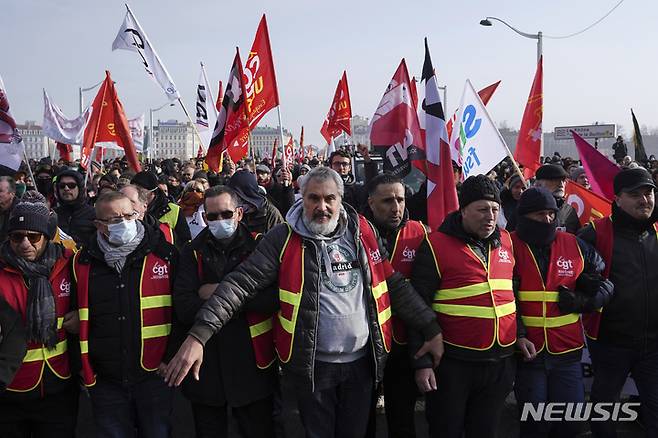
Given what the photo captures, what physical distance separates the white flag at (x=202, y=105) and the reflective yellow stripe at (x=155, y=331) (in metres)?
7.17

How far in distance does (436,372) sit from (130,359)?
1.71 meters

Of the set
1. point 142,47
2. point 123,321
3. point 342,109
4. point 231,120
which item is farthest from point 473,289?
point 342,109

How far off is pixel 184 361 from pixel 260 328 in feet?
1.80

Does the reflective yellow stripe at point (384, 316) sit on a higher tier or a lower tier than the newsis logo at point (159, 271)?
lower

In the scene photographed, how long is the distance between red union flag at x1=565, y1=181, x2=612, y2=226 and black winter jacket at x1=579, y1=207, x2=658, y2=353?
1.03 metres

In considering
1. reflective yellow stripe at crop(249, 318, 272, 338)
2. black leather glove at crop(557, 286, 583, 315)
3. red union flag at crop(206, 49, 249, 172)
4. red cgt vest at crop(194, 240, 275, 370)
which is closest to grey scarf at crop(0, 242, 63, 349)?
red cgt vest at crop(194, 240, 275, 370)

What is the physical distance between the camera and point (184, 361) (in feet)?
8.41

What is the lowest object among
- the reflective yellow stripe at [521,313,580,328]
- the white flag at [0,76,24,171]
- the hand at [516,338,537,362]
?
the hand at [516,338,537,362]

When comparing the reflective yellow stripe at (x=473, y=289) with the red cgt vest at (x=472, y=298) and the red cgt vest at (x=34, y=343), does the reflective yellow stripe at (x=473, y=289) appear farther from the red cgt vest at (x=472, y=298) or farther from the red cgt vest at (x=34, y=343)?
the red cgt vest at (x=34, y=343)

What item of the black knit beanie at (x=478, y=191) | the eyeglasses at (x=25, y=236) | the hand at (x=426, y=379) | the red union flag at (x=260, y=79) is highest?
the red union flag at (x=260, y=79)

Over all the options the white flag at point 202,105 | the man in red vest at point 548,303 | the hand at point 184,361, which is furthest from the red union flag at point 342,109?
the hand at point 184,361

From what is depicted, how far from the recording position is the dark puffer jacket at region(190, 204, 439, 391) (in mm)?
2705

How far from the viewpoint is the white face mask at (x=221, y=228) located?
3.06 m

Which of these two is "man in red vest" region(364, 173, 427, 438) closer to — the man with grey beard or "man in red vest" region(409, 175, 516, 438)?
"man in red vest" region(409, 175, 516, 438)
